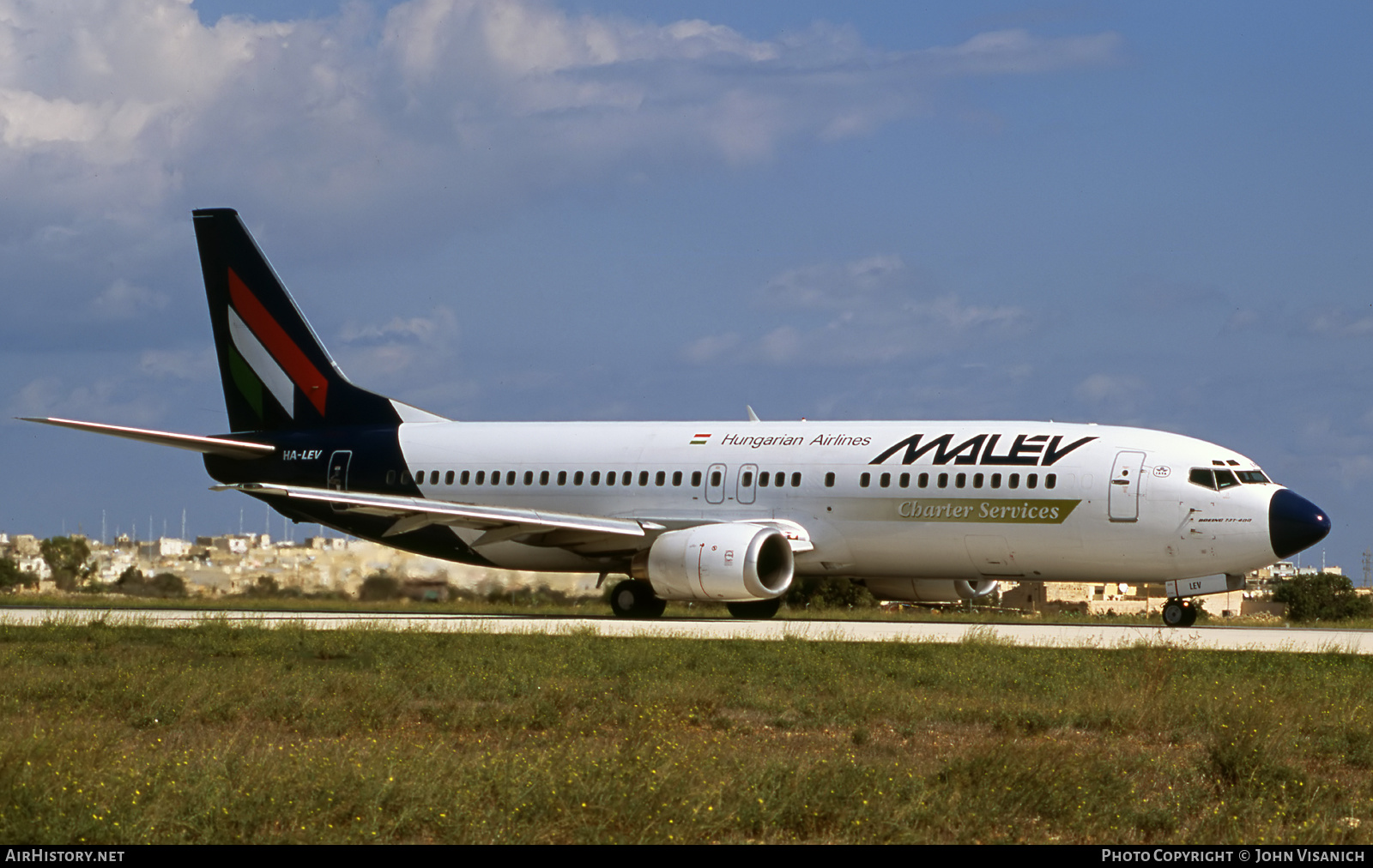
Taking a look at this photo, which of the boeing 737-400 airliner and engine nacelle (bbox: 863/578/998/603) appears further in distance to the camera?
engine nacelle (bbox: 863/578/998/603)

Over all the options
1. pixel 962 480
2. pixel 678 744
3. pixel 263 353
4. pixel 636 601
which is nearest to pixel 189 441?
pixel 263 353

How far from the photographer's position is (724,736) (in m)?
13.0

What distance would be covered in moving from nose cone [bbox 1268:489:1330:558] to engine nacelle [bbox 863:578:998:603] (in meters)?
6.10

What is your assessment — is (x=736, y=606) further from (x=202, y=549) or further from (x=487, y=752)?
(x=487, y=752)

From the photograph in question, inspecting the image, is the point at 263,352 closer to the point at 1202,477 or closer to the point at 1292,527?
the point at 1202,477

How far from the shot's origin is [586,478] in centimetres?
3139

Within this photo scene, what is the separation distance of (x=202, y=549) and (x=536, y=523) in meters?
13.6

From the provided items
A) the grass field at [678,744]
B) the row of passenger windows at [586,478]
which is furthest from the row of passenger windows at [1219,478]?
the grass field at [678,744]

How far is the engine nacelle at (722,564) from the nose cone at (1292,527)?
7969 millimetres

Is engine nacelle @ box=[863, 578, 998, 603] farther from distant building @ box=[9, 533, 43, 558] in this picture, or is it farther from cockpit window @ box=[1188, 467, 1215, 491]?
distant building @ box=[9, 533, 43, 558]

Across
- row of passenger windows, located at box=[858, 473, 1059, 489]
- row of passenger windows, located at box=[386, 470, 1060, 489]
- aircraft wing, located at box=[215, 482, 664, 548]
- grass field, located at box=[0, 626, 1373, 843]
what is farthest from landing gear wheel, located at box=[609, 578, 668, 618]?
grass field, located at box=[0, 626, 1373, 843]

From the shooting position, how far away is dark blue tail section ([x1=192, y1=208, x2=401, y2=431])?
35.0 meters
